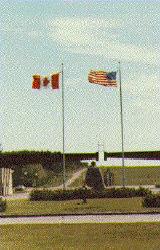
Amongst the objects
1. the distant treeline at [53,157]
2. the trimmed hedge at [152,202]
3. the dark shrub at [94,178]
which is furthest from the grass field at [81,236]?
the distant treeline at [53,157]

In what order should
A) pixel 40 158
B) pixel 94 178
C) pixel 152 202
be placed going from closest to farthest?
pixel 152 202, pixel 94 178, pixel 40 158

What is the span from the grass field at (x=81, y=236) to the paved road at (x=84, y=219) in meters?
1.44

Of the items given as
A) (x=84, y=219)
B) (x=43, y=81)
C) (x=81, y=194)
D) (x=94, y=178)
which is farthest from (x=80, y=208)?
(x=43, y=81)

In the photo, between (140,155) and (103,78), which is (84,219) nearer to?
(103,78)

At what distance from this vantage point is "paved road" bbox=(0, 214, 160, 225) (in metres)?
22.5

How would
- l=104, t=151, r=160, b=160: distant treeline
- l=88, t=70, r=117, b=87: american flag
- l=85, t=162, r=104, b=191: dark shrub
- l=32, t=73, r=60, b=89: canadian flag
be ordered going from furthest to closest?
1. l=104, t=151, r=160, b=160: distant treeline
2. l=32, t=73, r=60, b=89: canadian flag
3. l=88, t=70, r=117, b=87: american flag
4. l=85, t=162, r=104, b=191: dark shrub

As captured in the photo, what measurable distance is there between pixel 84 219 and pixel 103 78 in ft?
48.1

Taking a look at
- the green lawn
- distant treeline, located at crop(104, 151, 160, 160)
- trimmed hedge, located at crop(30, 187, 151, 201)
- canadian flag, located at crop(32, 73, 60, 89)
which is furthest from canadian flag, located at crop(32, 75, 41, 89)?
distant treeline, located at crop(104, 151, 160, 160)

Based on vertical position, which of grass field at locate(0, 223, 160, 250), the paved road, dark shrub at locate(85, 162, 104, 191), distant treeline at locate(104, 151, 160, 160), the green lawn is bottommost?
the green lawn

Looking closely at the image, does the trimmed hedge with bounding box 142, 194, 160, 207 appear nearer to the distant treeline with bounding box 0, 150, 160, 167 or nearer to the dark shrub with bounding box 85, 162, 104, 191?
the dark shrub with bounding box 85, 162, 104, 191

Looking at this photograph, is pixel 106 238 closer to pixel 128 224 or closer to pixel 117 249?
pixel 117 249

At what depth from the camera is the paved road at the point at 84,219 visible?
2250cm

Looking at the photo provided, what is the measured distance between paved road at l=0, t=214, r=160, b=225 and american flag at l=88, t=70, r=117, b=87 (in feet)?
40.6

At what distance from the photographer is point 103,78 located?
3684 cm
